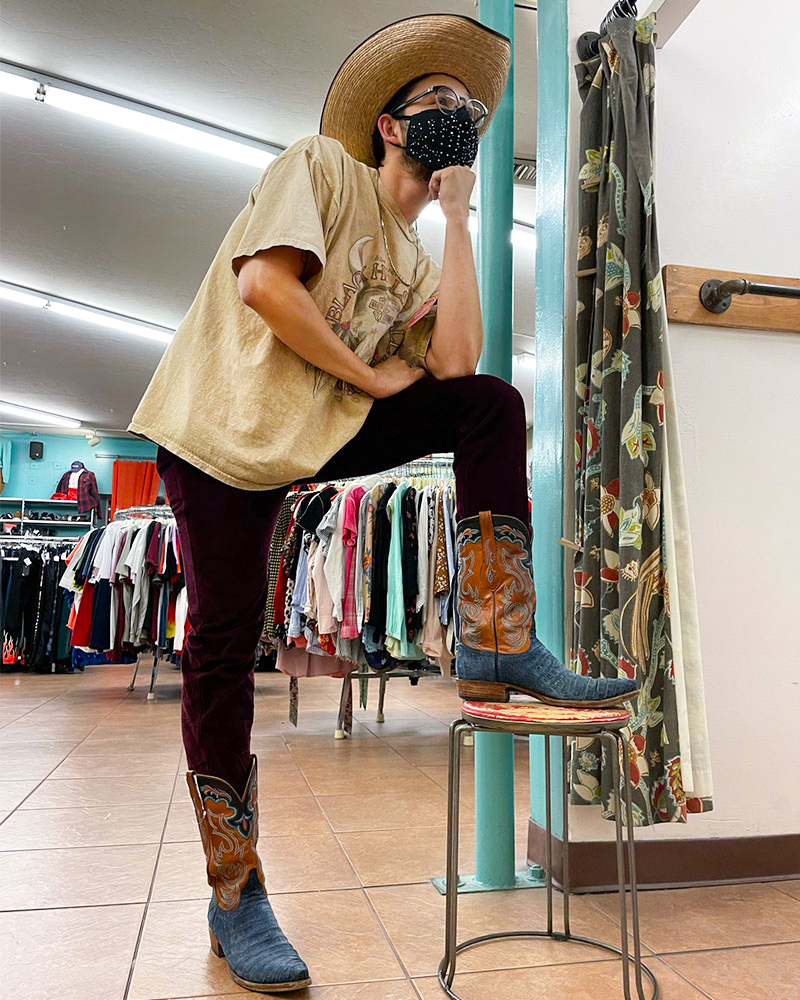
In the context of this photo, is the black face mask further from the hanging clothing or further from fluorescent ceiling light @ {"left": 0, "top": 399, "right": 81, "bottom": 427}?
fluorescent ceiling light @ {"left": 0, "top": 399, "right": 81, "bottom": 427}

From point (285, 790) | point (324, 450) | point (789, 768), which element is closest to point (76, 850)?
point (285, 790)

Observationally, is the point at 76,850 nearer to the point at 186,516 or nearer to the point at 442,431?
the point at 186,516

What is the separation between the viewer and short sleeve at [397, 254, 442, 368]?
149 centimetres

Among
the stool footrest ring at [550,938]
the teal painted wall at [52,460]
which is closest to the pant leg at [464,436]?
the stool footrest ring at [550,938]

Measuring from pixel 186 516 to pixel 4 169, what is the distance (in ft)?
15.9

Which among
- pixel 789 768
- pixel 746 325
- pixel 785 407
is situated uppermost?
pixel 746 325

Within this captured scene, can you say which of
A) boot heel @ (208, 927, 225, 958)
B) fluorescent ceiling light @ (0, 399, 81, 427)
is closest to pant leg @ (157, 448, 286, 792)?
boot heel @ (208, 927, 225, 958)

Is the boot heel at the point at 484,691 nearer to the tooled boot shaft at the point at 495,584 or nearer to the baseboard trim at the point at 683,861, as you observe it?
the tooled boot shaft at the point at 495,584

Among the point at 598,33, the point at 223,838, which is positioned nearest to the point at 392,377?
the point at 223,838

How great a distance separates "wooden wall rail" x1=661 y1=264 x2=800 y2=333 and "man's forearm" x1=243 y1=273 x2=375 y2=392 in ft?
3.21

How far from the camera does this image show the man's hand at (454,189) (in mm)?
1406

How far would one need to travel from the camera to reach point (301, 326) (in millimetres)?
1267

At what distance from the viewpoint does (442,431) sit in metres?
1.38

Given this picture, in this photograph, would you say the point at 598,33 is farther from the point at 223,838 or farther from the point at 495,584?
the point at 223,838
